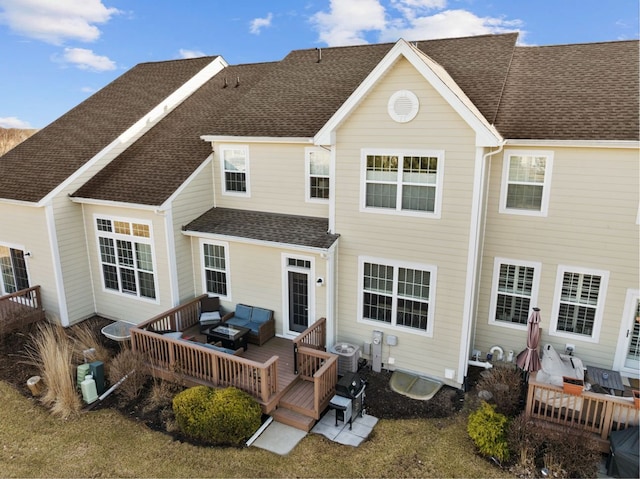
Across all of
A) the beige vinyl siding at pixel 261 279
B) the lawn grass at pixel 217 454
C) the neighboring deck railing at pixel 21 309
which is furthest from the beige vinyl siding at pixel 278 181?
the neighboring deck railing at pixel 21 309

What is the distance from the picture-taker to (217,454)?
8.01 metres

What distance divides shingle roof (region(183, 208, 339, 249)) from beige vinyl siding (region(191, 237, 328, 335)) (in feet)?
1.21

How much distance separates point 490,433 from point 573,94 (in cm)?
833

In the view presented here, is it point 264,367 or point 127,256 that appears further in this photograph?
point 127,256

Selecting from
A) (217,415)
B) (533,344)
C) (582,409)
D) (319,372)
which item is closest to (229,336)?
(217,415)

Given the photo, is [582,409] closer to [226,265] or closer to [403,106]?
[403,106]

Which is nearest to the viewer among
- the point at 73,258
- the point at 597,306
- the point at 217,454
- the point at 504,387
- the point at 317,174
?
the point at 217,454

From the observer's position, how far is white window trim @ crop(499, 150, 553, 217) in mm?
9453

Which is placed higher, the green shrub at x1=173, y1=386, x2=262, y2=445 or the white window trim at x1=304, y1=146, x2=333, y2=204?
the white window trim at x1=304, y1=146, x2=333, y2=204

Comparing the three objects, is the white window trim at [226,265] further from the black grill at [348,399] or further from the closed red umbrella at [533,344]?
the closed red umbrella at [533,344]

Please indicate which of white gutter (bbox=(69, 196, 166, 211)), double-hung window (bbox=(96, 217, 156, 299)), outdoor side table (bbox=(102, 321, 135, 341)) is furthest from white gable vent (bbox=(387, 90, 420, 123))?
outdoor side table (bbox=(102, 321, 135, 341))

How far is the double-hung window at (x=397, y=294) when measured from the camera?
10039 millimetres

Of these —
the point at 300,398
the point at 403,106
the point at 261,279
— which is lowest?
the point at 300,398

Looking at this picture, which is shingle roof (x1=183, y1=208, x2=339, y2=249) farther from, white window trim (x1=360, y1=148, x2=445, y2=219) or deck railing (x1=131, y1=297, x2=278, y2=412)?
deck railing (x1=131, y1=297, x2=278, y2=412)
